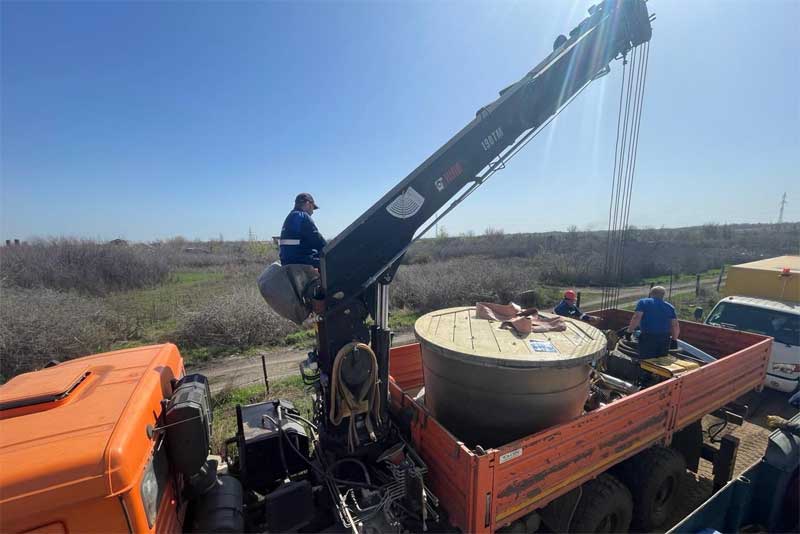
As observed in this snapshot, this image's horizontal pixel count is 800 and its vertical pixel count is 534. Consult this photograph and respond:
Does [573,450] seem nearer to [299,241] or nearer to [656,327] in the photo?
[299,241]

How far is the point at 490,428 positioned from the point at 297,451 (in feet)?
5.98

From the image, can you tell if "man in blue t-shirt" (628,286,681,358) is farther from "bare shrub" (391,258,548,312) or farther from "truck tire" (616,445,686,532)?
"bare shrub" (391,258,548,312)

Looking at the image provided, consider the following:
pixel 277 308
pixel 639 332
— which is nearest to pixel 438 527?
pixel 277 308

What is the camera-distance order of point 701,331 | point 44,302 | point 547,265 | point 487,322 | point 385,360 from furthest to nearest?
point 547,265 → point 44,302 → point 701,331 → point 487,322 → point 385,360

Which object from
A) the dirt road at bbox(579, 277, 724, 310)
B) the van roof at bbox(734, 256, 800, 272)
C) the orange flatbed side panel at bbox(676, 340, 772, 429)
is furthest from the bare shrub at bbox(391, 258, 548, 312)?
the orange flatbed side panel at bbox(676, 340, 772, 429)

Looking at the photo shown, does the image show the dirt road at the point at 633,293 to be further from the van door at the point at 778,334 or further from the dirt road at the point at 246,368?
the dirt road at the point at 246,368

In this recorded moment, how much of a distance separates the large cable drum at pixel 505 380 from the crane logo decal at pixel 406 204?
1.20 m

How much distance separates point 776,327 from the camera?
636 centimetres

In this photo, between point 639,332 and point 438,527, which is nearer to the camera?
point 438,527

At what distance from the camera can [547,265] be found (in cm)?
2319

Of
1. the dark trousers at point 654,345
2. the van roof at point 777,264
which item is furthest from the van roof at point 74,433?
the van roof at point 777,264

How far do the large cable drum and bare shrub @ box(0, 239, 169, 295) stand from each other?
723 inches

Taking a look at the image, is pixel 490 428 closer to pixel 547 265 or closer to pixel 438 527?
pixel 438 527

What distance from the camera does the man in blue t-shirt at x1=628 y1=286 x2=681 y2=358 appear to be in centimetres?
520
